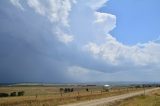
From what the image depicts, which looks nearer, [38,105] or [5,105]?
[38,105]

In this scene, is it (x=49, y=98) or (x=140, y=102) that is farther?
(x=49, y=98)

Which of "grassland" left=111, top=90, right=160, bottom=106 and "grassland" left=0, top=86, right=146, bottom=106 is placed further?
"grassland" left=0, top=86, right=146, bottom=106

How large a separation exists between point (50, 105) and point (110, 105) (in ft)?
26.7

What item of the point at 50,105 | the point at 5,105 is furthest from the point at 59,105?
the point at 5,105

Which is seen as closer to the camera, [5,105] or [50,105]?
[50,105]

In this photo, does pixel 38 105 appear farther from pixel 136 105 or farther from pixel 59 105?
pixel 136 105

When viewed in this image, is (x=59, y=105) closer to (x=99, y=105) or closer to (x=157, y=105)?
(x=99, y=105)

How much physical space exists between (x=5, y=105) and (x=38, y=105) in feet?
20.4

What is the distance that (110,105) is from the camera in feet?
153

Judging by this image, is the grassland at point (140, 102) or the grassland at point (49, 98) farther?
the grassland at point (49, 98)

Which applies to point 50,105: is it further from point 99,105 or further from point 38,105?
point 99,105

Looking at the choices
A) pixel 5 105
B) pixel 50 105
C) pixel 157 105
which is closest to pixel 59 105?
pixel 50 105

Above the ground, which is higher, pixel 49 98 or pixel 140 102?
pixel 49 98

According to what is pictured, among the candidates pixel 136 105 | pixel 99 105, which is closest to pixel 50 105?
pixel 99 105
